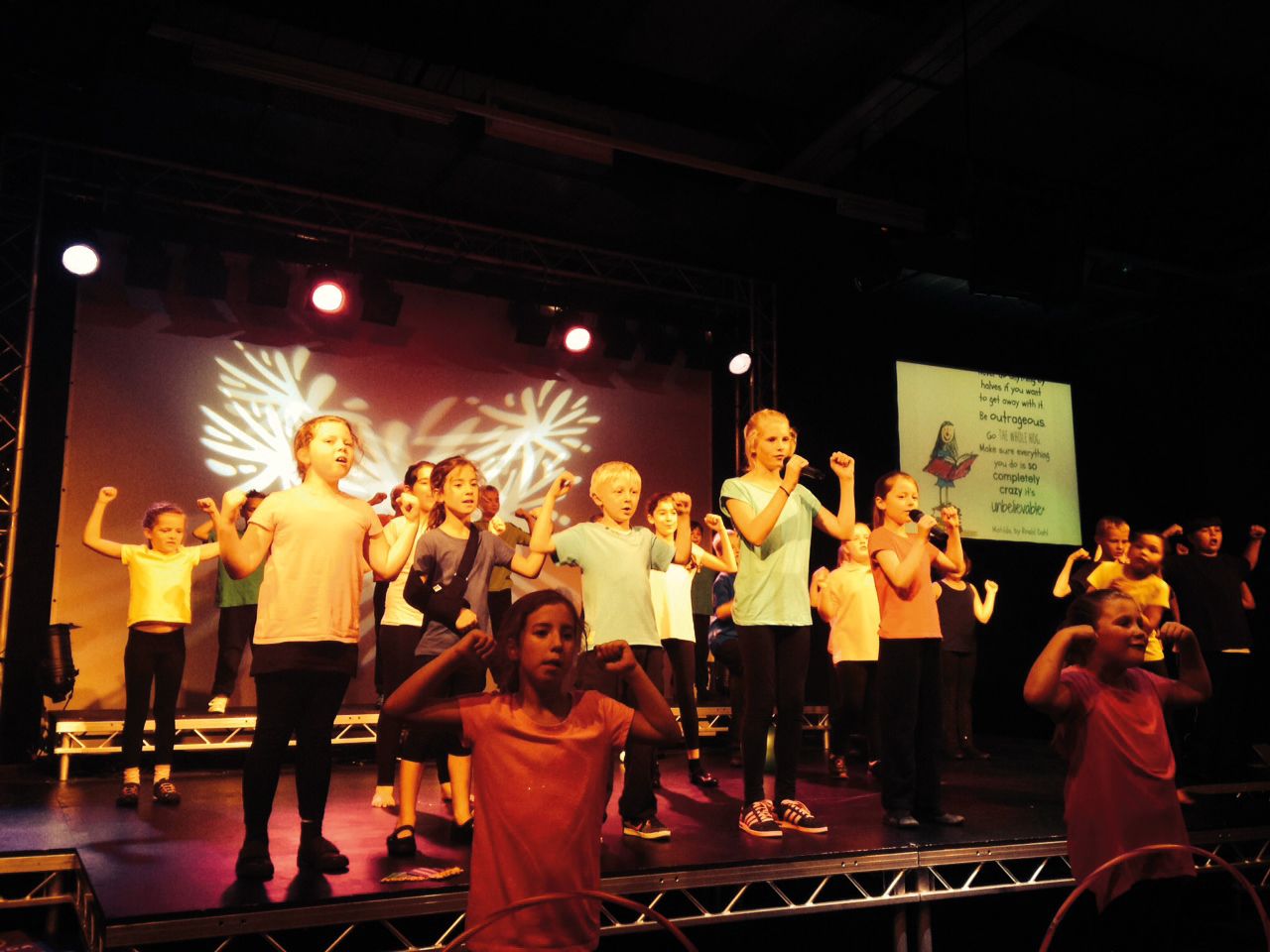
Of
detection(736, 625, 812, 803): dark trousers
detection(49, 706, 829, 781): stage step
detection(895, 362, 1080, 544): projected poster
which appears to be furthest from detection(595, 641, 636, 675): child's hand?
detection(895, 362, 1080, 544): projected poster

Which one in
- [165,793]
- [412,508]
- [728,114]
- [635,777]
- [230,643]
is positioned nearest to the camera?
[635,777]

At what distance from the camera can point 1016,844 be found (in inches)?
157

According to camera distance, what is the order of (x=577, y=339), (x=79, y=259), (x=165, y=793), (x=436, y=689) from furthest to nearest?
(x=577, y=339), (x=79, y=259), (x=165, y=793), (x=436, y=689)

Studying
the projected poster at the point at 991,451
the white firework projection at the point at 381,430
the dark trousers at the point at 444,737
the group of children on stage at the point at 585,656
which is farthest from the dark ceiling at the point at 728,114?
the dark trousers at the point at 444,737

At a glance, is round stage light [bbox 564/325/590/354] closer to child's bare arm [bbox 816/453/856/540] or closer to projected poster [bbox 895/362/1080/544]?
projected poster [bbox 895/362/1080/544]

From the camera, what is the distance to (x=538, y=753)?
243cm

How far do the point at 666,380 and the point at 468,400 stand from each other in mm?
2006

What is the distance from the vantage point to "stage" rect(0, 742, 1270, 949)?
10.0 feet

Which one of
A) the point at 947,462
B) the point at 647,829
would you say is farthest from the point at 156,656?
the point at 947,462

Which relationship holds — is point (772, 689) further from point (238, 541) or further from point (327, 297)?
point (327, 297)

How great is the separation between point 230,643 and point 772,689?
4.97 m

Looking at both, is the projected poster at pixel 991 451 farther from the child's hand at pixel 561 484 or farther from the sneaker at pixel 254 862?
the sneaker at pixel 254 862

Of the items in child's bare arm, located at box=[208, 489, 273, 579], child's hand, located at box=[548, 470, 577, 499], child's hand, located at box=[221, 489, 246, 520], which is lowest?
child's bare arm, located at box=[208, 489, 273, 579]

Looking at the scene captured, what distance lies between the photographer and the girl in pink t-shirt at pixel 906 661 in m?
4.09
